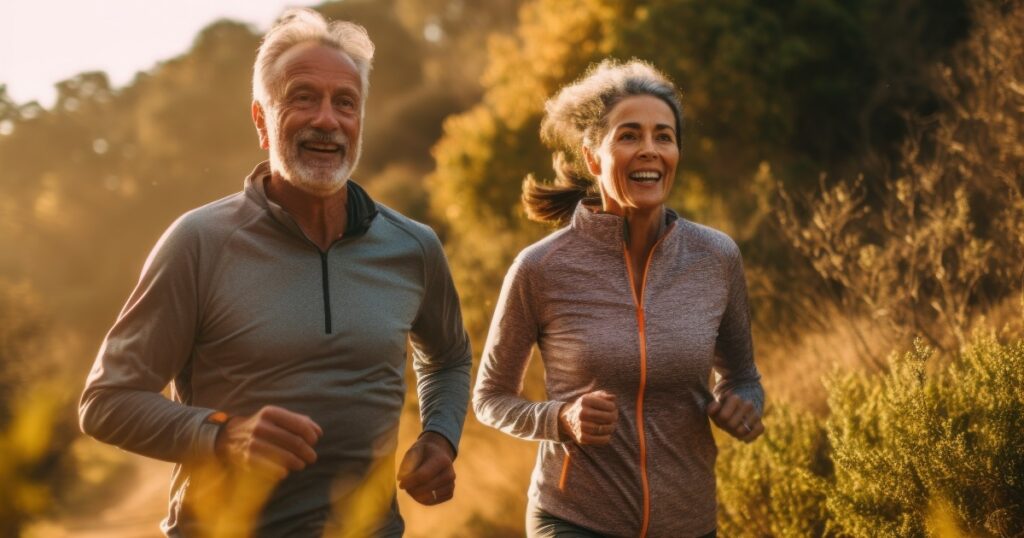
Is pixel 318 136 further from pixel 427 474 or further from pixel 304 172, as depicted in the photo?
pixel 427 474

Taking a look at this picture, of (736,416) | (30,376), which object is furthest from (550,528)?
(30,376)

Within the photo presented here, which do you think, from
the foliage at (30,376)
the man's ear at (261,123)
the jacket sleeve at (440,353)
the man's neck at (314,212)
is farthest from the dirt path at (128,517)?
the man's neck at (314,212)

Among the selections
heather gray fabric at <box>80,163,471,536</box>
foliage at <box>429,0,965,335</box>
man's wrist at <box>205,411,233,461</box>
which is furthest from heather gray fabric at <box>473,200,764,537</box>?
foliage at <box>429,0,965,335</box>

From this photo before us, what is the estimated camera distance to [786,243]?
34.2 feet

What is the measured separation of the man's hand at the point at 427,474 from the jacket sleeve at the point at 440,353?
0.11m

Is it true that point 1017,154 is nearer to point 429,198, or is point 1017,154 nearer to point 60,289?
point 429,198

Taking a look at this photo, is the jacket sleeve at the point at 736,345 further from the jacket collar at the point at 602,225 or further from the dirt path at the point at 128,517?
the dirt path at the point at 128,517

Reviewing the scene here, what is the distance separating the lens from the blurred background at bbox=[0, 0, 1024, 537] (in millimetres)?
3939

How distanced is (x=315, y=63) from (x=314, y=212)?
42 centimetres

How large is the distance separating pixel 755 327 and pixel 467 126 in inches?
411

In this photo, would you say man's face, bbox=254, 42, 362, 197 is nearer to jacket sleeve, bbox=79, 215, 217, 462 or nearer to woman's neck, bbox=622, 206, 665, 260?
jacket sleeve, bbox=79, 215, 217, 462

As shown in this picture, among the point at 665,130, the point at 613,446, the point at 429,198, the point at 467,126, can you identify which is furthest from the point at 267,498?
the point at 429,198

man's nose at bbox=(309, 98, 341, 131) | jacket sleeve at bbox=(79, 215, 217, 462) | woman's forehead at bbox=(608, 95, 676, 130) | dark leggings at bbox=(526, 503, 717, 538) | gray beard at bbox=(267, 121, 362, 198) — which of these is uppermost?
woman's forehead at bbox=(608, 95, 676, 130)

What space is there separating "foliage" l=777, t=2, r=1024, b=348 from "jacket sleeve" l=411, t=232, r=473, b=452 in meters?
3.35
